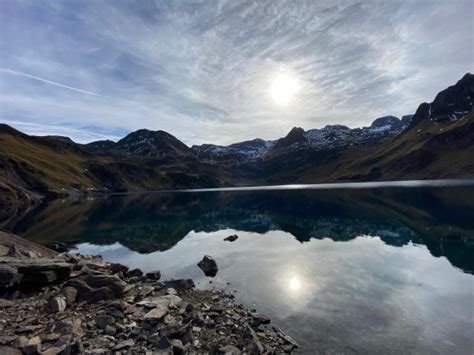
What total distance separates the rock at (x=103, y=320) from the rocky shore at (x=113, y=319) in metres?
0.06

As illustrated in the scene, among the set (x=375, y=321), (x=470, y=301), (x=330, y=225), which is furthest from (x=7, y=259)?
(x=330, y=225)

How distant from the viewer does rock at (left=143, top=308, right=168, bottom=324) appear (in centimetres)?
2042

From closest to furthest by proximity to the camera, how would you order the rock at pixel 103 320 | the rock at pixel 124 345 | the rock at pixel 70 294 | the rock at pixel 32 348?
the rock at pixel 32 348
the rock at pixel 124 345
the rock at pixel 103 320
the rock at pixel 70 294

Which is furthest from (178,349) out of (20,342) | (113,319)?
(20,342)

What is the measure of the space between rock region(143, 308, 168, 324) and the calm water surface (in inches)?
339

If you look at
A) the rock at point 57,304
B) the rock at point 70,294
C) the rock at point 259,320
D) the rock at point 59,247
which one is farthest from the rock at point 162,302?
the rock at point 59,247

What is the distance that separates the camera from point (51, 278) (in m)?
27.2

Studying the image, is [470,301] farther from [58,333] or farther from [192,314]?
[58,333]

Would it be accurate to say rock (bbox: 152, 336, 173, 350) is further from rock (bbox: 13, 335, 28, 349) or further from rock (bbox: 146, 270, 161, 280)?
rock (bbox: 146, 270, 161, 280)

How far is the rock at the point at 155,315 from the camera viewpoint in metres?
20.4

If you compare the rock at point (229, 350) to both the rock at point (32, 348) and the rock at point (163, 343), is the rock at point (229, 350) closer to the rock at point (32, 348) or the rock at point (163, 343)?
the rock at point (163, 343)

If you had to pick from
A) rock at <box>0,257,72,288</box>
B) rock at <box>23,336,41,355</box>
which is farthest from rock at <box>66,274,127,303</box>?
rock at <box>23,336,41,355</box>

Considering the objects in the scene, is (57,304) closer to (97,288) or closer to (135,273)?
(97,288)

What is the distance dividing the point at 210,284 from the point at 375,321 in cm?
1722
